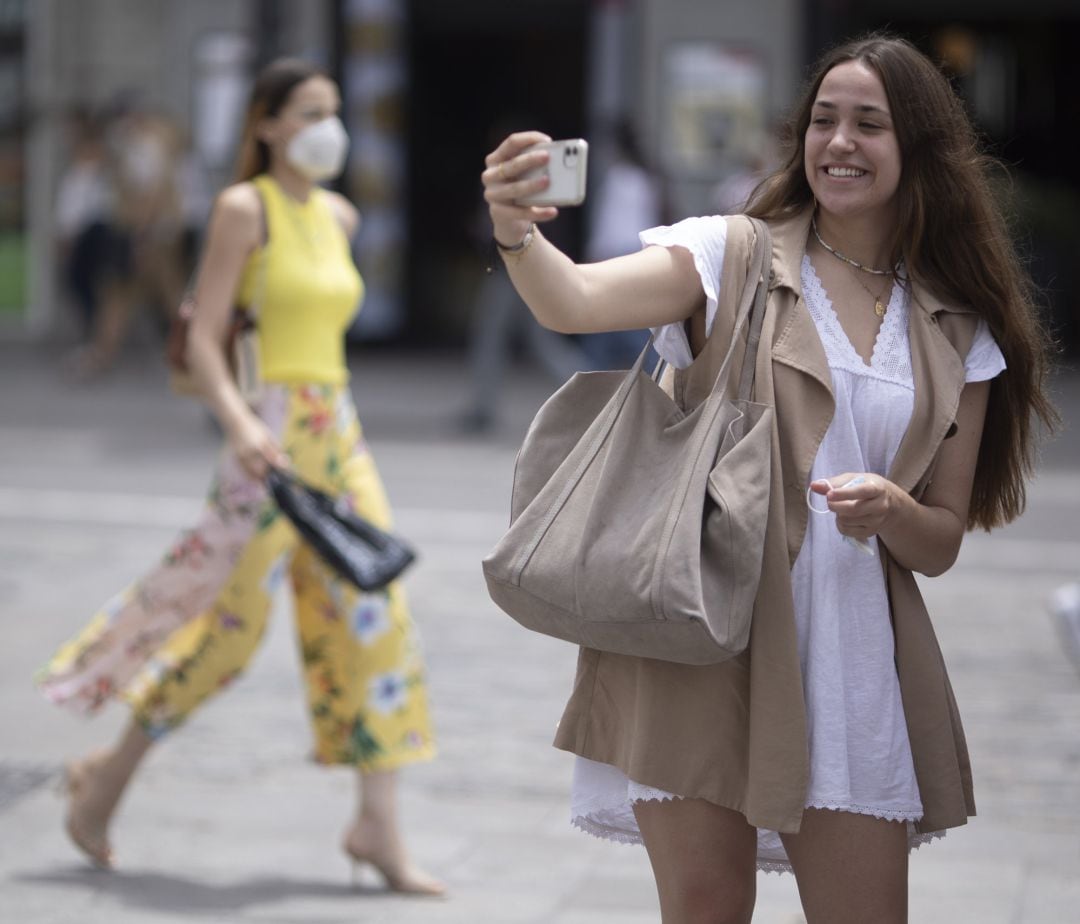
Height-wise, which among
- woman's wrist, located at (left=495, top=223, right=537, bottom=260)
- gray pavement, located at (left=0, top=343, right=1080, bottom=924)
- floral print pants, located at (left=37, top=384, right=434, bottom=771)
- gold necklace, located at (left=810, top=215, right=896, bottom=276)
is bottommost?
gray pavement, located at (left=0, top=343, right=1080, bottom=924)

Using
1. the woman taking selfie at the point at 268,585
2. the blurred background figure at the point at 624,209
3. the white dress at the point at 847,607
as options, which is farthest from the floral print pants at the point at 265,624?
the blurred background figure at the point at 624,209

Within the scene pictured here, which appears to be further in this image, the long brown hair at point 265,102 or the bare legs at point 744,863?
the long brown hair at point 265,102

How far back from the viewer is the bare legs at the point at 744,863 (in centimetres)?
291

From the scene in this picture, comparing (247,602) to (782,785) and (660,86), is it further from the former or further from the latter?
(660,86)

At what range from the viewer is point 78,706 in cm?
494

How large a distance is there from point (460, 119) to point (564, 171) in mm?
16300

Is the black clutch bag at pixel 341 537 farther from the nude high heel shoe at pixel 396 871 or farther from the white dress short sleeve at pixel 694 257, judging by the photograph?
the white dress short sleeve at pixel 694 257

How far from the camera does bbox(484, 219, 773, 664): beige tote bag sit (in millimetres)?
2713

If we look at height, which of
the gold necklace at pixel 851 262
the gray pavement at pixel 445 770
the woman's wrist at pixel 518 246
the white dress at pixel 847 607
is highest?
the woman's wrist at pixel 518 246

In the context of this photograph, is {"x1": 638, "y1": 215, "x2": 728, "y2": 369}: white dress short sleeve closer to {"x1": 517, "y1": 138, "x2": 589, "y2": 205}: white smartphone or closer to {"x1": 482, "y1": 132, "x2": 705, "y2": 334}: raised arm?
{"x1": 482, "y1": 132, "x2": 705, "y2": 334}: raised arm

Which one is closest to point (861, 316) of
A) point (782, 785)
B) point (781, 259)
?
point (781, 259)

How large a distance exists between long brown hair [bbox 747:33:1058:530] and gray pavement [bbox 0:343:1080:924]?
1.83 meters

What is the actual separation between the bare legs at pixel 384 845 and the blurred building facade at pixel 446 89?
430 inches

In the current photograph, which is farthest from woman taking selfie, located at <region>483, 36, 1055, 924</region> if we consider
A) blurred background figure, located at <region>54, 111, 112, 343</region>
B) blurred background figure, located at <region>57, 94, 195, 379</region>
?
blurred background figure, located at <region>54, 111, 112, 343</region>
